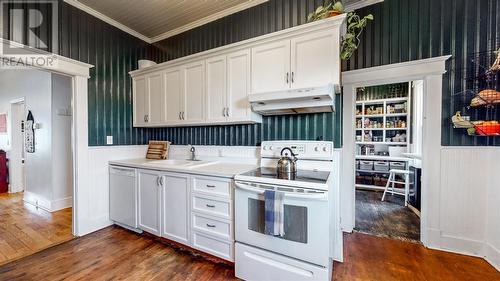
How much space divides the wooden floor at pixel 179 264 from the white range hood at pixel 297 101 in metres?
1.57

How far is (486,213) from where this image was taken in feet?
6.95

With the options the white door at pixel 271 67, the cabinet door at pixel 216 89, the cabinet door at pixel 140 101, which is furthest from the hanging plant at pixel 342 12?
the cabinet door at pixel 140 101

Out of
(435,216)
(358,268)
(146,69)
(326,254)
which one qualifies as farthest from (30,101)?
(435,216)

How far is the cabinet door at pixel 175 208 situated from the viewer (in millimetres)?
2164

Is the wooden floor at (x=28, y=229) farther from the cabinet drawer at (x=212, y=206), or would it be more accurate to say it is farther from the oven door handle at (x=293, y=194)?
the oven door handle at (x=293, y=194)

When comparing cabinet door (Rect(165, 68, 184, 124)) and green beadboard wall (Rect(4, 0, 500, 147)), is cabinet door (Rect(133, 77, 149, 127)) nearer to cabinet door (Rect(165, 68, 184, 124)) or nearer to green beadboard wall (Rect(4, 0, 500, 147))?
green beadboard wall (Rect(4, 0, 500, 147))

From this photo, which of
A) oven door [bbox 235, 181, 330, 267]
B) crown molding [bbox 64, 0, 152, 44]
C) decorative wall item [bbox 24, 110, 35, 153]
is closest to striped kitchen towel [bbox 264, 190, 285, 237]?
oven door [bbox 235, 181, 330, 267]

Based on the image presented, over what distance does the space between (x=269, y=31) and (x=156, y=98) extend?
5.90 ft

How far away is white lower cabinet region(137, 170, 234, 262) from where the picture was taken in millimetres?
1952

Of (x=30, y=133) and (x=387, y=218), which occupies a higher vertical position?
(x=30, y=133)

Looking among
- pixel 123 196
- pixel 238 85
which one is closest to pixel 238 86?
pixel 238 85

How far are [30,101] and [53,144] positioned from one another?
48.6 inches

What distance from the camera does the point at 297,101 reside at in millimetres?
2004

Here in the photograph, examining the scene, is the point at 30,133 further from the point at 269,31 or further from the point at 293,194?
the point at 293,194
